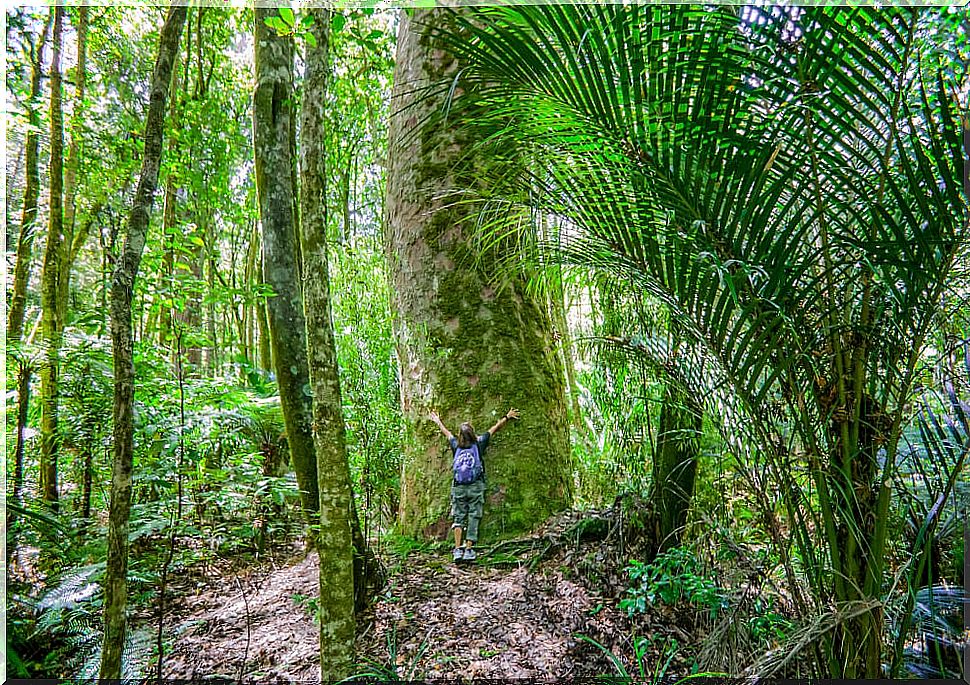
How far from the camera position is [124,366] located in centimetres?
225

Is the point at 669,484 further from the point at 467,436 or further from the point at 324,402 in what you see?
the point at 324,402

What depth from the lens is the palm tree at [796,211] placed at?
63.7 inches

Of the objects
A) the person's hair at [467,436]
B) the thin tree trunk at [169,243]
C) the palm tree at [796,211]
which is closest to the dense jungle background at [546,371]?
the palm tree at [796,211]

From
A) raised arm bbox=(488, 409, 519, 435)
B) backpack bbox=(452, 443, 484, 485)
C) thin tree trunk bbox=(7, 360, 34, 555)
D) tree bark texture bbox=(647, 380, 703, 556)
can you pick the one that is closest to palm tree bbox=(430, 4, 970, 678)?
tree bark texture bbox=(647, 380, 703, 556)

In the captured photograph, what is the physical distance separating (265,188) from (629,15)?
8.86 feet

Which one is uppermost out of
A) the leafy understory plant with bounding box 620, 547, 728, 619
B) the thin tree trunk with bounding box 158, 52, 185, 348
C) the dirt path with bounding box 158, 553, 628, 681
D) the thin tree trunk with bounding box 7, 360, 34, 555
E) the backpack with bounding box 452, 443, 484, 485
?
the thin tree trunk with bounding box 158, 52, 185, 348

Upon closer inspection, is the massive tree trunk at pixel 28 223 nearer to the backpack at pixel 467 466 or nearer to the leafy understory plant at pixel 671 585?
the backpack at pixel 467 466

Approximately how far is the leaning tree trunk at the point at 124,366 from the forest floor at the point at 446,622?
78cm

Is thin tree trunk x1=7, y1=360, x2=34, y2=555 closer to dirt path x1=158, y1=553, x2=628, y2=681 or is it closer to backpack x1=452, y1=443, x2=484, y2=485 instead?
dirt path x1=158, y1=553, x2=628, y2=681

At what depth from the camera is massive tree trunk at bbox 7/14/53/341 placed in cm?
378

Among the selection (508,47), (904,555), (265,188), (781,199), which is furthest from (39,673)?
(781,199)

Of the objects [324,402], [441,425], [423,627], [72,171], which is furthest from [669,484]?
[72,171]

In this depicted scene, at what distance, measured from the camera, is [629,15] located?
175 centimetres

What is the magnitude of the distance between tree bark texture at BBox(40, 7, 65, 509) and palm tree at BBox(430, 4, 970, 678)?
11.5 feet
